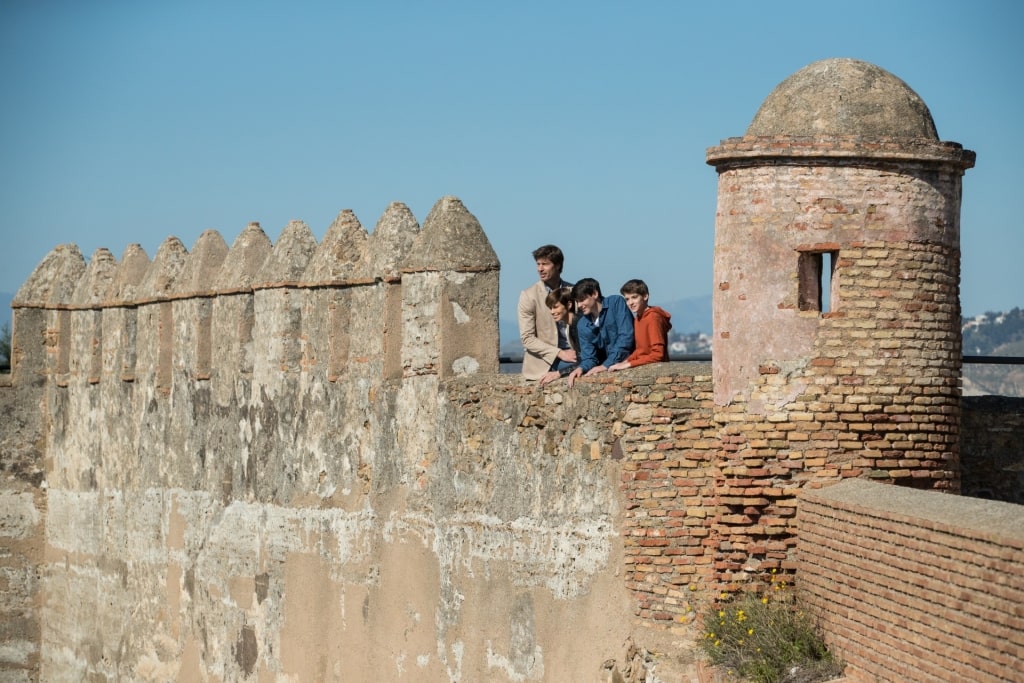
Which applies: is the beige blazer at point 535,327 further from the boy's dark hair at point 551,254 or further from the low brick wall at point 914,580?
the low brick wall at point 914,580

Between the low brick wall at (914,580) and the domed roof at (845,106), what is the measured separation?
6.62ft

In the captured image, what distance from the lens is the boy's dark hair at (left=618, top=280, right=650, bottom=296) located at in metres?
12.1

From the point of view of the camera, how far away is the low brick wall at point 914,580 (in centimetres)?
841

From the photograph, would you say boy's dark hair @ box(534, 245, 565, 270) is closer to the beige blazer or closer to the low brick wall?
the beige blazer

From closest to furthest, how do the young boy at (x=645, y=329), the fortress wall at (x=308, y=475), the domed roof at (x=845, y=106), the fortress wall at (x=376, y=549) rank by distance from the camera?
1. the domed roof at (x=845, y=106)
2. the young boy at (x=645, y=329)
3. the fortress wall at (x=376, y=549)
4. the fortress wall at (x=308, y=475)

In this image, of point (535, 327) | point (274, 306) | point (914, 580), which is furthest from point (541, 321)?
point (914, 580)

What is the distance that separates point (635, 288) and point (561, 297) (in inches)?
28.2

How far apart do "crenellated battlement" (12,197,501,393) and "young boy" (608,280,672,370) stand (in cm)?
168

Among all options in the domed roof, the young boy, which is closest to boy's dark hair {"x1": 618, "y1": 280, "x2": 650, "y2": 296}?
the young boy

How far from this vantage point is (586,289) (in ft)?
40.2

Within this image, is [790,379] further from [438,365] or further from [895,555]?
[438,365]

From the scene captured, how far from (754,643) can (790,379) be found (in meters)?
1.49

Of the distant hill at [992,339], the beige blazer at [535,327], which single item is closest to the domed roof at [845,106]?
the beige blazer at [535,327]

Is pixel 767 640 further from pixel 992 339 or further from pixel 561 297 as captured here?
pixel 992 339
